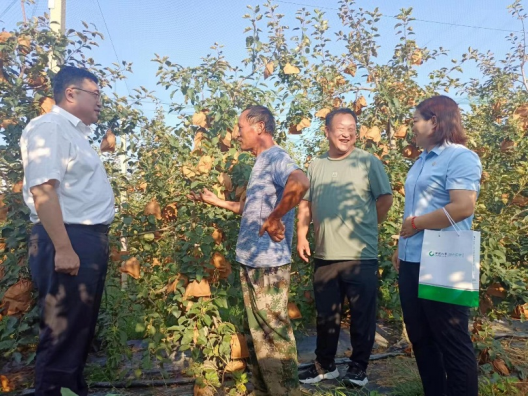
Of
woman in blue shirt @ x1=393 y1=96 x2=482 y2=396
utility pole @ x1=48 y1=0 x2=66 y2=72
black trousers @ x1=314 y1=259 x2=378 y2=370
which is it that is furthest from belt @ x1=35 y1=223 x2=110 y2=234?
utility pole @ x1=48 y1=0 x2=66 y2=72

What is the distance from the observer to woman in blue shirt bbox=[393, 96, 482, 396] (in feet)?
6.30

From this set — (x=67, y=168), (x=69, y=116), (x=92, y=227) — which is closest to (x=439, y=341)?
(x=92, y=227)

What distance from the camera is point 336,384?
2848 mm

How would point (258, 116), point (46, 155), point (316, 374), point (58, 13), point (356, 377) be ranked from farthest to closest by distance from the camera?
point (58, 13) → point (316, 374) → point (356, 377) → point (258, 116) → point (46, 155)

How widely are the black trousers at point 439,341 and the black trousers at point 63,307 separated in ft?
4.83

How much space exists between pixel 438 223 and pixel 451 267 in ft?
0.64

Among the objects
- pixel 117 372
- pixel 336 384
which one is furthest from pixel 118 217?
pixel 336 384

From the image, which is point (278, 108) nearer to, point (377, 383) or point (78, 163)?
point (78, 163)

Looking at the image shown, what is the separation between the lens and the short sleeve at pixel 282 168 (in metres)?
2.33

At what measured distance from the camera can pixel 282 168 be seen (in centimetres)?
235

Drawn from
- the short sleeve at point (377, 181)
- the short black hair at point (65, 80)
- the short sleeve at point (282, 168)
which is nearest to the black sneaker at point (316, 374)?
the short sleeve at point (377, 181)

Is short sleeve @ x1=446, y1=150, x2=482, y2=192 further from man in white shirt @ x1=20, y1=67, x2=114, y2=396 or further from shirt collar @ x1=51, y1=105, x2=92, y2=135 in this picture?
shirt collar @ x1=51, y1=105, x2=92, y2=135

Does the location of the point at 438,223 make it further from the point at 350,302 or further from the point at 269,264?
the point at 350,302

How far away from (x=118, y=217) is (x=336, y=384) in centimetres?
174
